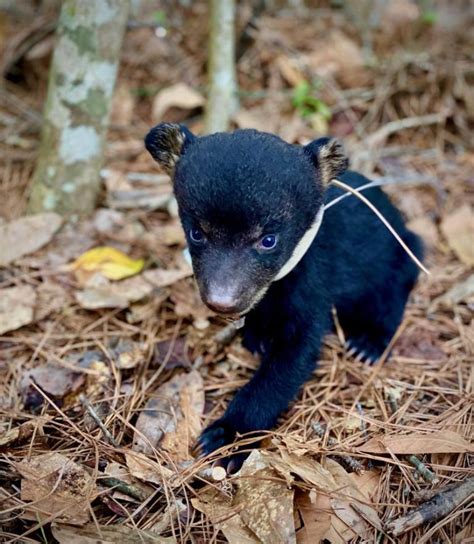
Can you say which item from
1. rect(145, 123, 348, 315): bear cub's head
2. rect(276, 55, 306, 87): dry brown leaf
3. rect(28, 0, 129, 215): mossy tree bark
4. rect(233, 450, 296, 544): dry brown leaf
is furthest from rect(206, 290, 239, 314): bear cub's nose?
rect(276, 55, 306, 87): dry brown leaf

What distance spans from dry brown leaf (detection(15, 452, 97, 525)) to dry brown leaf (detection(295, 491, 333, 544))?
2.87 feet

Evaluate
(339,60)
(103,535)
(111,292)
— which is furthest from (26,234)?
(339,60)


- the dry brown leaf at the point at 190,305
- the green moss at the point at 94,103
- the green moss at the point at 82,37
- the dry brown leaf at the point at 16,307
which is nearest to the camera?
the dry brown leaf at the point at 16,307

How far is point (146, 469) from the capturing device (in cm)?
273

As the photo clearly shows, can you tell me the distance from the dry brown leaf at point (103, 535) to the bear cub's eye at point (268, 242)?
1.31m

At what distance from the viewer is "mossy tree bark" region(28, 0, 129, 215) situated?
4.06 metres

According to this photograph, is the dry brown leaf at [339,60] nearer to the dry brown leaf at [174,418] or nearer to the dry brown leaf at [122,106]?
the dry brown leaf at [122,106]

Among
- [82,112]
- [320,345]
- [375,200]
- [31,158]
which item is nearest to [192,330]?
[320,345]

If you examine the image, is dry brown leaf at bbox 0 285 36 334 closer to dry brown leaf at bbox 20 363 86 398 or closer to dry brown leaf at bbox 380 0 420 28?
dry brown leaf at bbox 20 363 86 398

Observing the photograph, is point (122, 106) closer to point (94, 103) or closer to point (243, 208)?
point (94, 103)

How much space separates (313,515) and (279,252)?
1.18 m

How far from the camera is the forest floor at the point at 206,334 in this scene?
256 cm

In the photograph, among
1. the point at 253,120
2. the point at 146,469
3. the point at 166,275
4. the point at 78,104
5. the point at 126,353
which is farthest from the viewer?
the point at 253,120

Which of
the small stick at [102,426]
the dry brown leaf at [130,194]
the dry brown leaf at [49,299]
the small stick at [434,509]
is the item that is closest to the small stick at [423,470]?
the small stick at [434,509]
